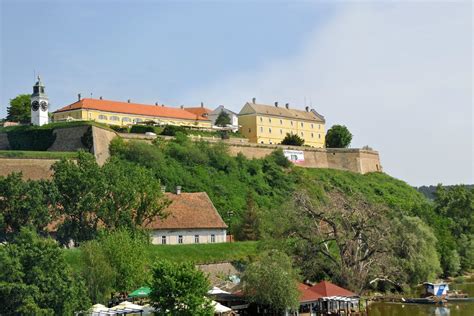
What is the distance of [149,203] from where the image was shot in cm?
4544

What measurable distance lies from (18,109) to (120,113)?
13702 mm

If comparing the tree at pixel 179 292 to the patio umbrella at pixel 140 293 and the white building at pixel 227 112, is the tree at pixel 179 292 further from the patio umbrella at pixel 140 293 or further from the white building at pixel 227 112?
the white building at pixel 227 112

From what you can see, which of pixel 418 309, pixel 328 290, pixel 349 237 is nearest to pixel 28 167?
pixel 349 237

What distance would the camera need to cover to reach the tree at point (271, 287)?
35.9m

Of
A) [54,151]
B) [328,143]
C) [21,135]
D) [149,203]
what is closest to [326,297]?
[149,203]

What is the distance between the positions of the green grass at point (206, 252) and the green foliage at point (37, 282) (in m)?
14.6

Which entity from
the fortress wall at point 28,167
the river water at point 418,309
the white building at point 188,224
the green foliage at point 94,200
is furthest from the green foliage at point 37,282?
the fortress wall at point 28,167

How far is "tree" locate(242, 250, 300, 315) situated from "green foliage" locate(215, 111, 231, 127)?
6218 centimetres

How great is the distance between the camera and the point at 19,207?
133 ft

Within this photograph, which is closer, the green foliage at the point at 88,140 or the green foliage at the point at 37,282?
the green foliage at the point at 37,282

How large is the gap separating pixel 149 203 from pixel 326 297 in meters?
14.8

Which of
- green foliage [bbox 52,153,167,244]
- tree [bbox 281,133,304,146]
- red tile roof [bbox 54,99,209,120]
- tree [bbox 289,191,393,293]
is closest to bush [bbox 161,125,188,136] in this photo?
red tile roof [bbox 54,99,209,120]

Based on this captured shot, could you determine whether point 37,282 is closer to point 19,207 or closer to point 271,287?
point 19,207

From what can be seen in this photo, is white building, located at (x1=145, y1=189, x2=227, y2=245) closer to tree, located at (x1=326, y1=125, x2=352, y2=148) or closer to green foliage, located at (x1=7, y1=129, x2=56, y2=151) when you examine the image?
green foliage, located at (x1=7, y1=129, x2=56, y2=151)
